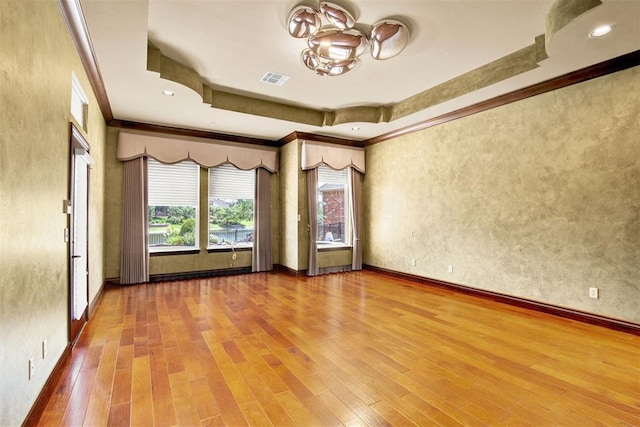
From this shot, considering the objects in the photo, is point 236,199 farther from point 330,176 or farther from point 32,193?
point 32,193

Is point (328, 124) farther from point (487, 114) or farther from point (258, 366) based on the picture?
point (258, 366)

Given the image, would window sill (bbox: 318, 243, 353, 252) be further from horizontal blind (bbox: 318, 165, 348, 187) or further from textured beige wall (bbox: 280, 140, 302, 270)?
horizontal blind (bbox: 318, 165, 348, 187)

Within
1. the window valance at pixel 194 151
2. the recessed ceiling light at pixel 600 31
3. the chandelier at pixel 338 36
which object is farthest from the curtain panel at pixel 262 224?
the recessed ceiling light at pixel 600 31

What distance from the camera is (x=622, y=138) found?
3379mm

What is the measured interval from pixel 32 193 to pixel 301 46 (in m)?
2.79

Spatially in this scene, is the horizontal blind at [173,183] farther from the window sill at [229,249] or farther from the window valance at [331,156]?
the window valance at [331,156]

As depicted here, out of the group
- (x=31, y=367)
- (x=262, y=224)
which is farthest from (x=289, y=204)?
(x=31, y=367)

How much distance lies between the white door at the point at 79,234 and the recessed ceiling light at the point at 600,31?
477 centimetres

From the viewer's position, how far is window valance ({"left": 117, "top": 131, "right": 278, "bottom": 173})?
5.48 metres

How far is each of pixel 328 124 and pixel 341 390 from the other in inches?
178

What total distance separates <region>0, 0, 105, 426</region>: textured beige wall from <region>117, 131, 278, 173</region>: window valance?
2870mm

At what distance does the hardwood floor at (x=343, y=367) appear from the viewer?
1979mm

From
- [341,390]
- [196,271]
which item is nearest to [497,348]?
[341,390]

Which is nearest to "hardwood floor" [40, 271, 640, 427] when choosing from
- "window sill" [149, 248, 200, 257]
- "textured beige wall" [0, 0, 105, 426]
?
"textured beige wall" [0, 0, 105, 426]
